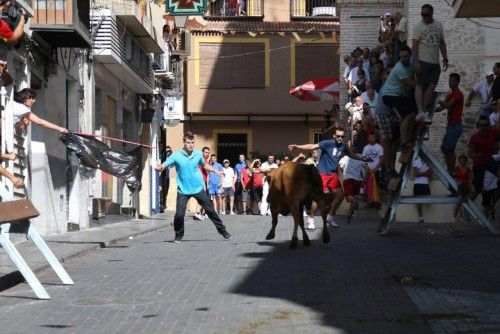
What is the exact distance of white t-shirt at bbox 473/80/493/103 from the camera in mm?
23125

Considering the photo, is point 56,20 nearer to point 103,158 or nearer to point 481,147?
point 103,158

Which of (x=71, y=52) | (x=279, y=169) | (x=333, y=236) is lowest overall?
(x=333, y=236)

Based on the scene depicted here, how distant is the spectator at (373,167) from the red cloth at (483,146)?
10.4 ft

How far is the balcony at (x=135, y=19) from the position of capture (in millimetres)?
27945

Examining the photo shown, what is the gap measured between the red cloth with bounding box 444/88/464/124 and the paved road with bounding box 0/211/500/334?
250cm

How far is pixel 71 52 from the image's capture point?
24312 millimetres

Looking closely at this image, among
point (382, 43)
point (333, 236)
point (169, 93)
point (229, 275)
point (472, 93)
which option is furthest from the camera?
point (169, 93)

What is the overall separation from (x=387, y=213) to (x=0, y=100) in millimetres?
6280

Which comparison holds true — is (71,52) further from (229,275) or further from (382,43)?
(229,275)

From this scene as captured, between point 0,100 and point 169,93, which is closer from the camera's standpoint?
point 0,100

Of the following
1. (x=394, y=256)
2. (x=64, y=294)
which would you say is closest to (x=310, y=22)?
(x=394, y=256)

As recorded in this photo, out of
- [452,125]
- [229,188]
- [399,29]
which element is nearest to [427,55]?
[452,125]

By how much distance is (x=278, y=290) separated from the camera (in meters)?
11.2

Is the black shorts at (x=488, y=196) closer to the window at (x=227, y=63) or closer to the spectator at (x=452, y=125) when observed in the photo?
the spectator at (x=452, y=125)
